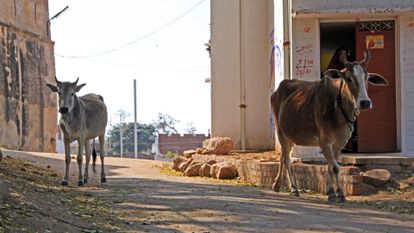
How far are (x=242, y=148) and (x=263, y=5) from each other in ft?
13.1

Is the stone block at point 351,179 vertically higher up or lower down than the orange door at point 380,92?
lower down

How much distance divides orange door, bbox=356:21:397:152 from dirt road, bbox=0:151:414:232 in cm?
306

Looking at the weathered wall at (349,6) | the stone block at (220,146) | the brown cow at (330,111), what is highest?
the weathered wall at (349,6)

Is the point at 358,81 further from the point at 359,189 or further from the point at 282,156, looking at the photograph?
the point at 282,156

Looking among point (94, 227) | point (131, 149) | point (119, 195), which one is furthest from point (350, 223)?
point (131, 149)

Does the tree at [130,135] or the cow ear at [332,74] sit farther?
the tree at [130,135]

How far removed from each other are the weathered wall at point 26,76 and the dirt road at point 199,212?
66.7ft

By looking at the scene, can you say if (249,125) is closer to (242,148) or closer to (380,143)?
(242,148)

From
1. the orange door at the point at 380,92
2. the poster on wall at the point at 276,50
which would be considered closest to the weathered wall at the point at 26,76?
the poster on wall at the point at 276,50

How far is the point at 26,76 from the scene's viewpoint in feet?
105

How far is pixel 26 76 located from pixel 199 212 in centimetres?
2575

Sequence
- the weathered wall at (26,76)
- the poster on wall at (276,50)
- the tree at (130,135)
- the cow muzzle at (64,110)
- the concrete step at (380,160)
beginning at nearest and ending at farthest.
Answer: the cow muzzle at (64,110) → the concrete step at (380,160) → the poster on wall at (276,50) → the weathered wall at (26,76) → the tree at (130,135)

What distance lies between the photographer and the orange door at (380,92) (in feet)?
41.8

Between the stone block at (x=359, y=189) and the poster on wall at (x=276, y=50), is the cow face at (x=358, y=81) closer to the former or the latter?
the stone block at (x=359, y=189)
